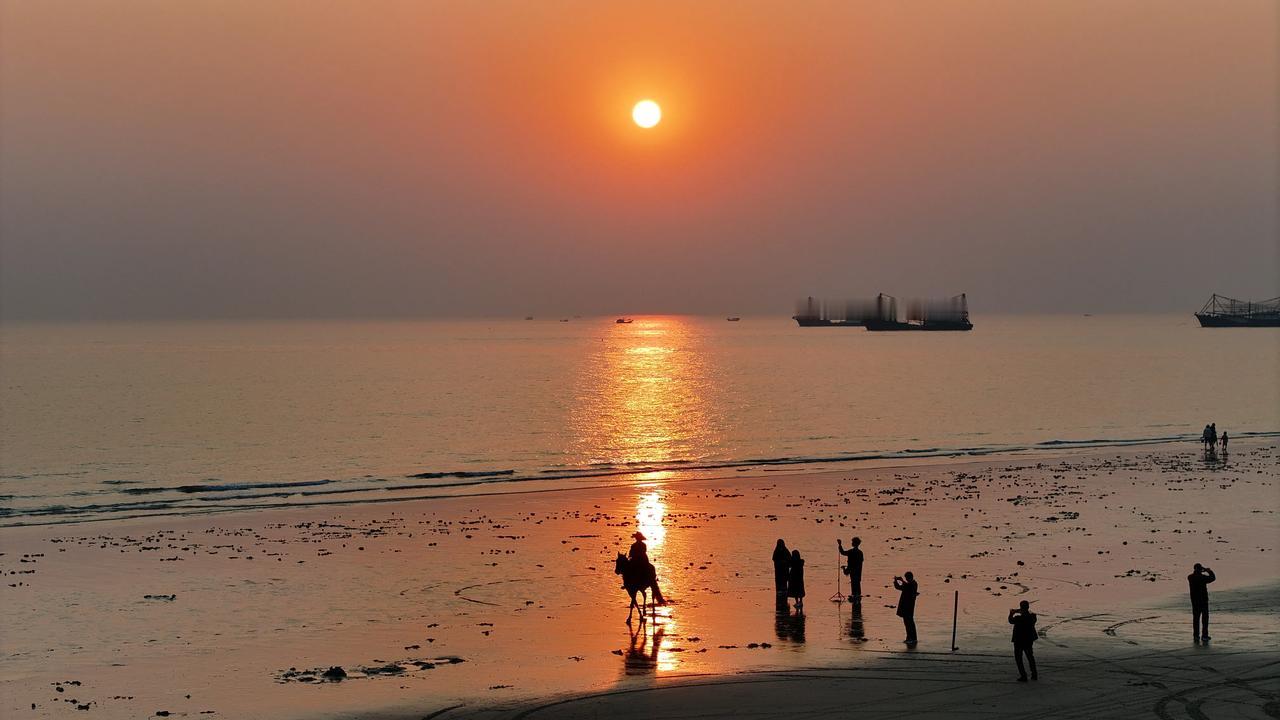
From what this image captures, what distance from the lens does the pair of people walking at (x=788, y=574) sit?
27484mm

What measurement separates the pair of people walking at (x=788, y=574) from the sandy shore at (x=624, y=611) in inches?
30.1

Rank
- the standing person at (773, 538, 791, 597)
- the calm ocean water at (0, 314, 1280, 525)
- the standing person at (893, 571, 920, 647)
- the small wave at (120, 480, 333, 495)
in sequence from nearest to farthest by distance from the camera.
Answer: the standing person at (893, 571, 920, 647), the standing person at (773, 538, 791, 597), the small wave at (120, 480, 333, 495), the calm ocean water at (0, 314, 1280, 525)

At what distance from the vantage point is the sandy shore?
20.7m

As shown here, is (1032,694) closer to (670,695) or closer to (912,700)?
(912,700)

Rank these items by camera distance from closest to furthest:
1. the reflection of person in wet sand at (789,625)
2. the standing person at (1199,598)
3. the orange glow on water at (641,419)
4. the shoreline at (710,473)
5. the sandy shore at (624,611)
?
the sandy shore at (624,611)
the standing person at (1199,598)
the reflection of person in wet sand at (789,625)
the shoreline at (710,473)
the orange glow on water at (641,419)

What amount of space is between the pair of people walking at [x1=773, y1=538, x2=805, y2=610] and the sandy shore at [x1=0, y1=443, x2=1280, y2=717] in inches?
30.1

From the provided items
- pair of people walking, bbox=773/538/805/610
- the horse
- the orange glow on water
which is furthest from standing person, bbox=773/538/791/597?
the orange glow on water

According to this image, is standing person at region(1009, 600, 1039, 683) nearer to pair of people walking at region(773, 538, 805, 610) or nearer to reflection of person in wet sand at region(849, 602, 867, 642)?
reflection of person in wet sand at region(849, 602, 867, 642)

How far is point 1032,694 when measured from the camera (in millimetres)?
20219

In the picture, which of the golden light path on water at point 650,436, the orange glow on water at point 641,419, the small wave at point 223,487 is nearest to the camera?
the golden light path on water at point 650,436

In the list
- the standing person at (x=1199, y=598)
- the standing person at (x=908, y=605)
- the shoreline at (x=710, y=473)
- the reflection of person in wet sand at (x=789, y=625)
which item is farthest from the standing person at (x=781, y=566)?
the shoreline at (x=710, y=473)

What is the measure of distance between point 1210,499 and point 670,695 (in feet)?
105

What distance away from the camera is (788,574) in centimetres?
2877

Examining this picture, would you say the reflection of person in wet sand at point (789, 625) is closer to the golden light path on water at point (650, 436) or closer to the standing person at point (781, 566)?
the standing person at point (781, 566)
